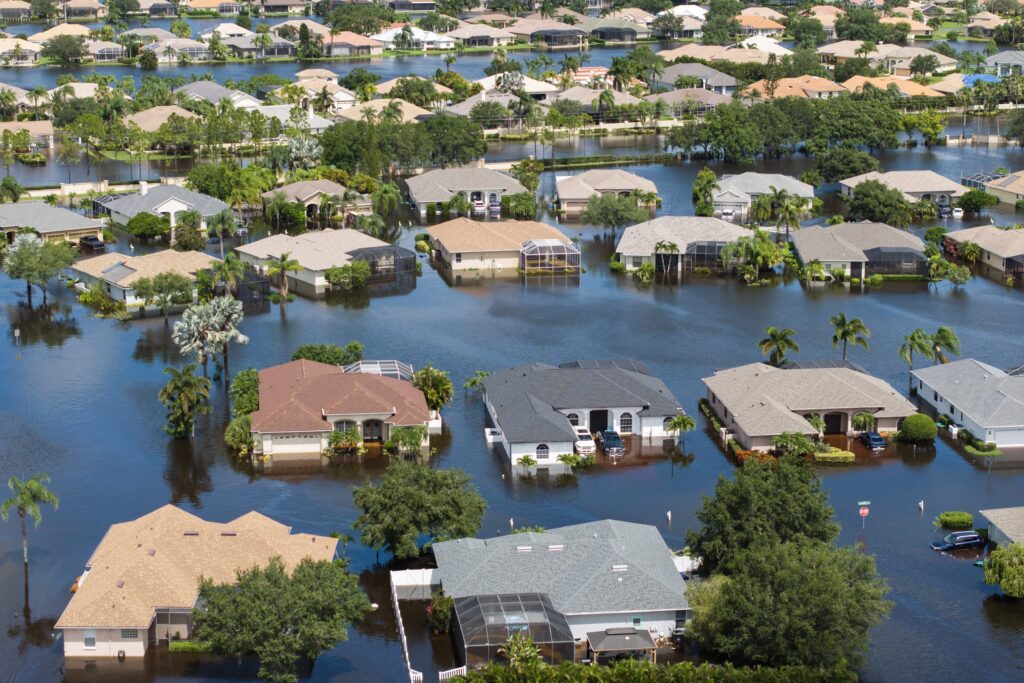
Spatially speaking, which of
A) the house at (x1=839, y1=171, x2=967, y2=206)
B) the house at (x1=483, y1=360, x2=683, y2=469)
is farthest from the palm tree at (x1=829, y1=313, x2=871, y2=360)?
the house at (x1=839, y1=171, x2=967, y2=206)

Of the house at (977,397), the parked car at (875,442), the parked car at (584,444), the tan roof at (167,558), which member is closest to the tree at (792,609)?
the tan roof at (167,558)

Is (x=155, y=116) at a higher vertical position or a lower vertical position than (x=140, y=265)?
higher

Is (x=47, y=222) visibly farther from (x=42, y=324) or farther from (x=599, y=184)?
(x=599, y=184)

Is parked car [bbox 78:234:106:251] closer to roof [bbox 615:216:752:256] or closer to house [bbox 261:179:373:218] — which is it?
house [bbox 261:179:373:218]

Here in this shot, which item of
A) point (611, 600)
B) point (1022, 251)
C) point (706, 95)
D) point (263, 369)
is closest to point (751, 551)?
point (611, 600)

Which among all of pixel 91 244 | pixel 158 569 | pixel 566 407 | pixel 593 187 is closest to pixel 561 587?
pixel 158 569

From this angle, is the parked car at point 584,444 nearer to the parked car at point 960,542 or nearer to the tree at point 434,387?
the tree at point 434,387
